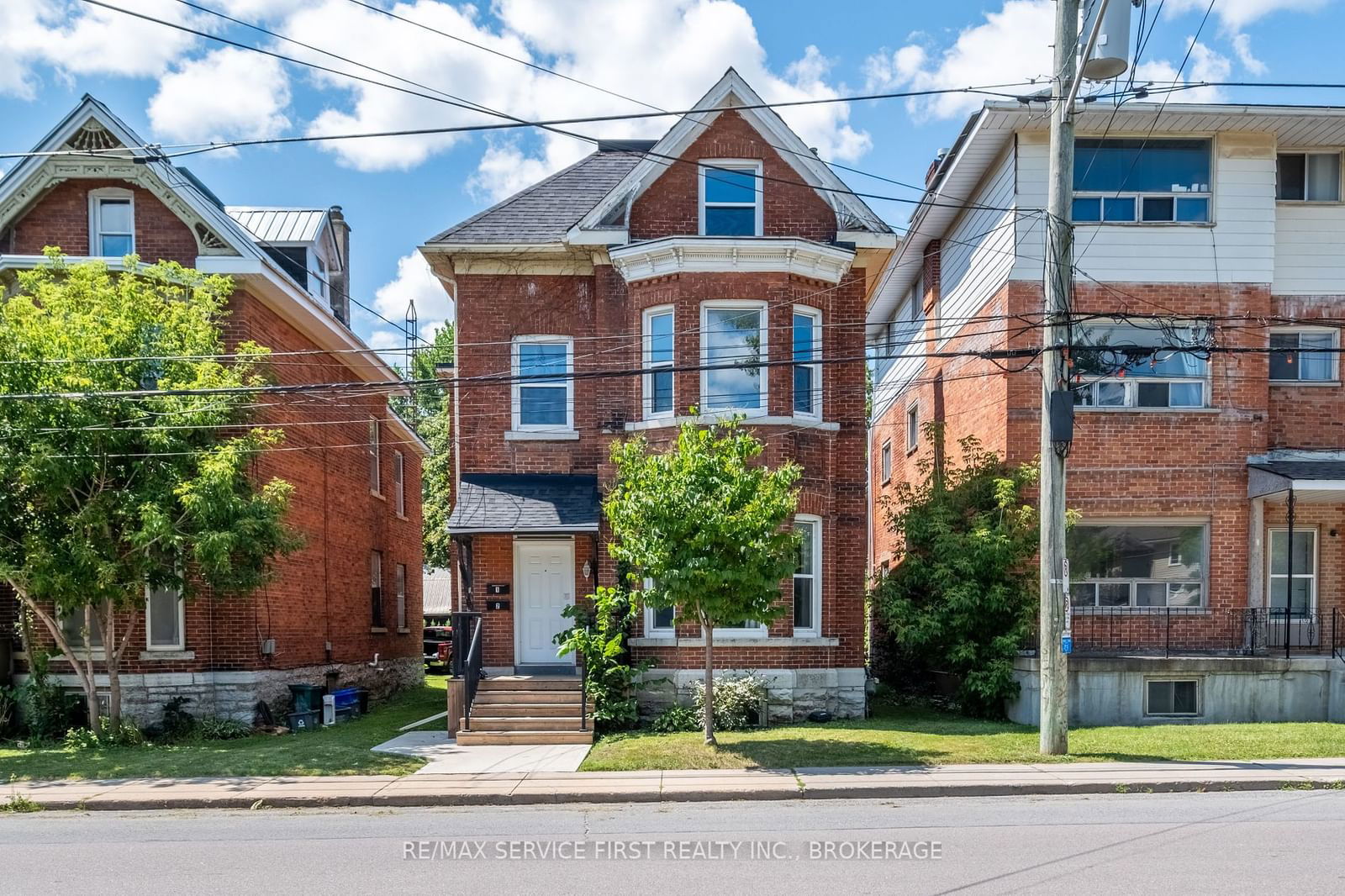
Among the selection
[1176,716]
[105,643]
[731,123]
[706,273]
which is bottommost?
[1176,716]

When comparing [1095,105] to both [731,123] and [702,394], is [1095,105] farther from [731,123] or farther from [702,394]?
[702,394]

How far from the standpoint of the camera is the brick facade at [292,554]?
15641 millimetres

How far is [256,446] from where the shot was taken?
1413 cm

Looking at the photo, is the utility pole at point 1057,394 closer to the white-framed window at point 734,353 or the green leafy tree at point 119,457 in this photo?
the white-framed window at point 734,353

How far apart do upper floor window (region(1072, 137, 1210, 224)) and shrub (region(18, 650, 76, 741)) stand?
1783 cm

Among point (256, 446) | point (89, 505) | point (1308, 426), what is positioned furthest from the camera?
point (1308, 426)

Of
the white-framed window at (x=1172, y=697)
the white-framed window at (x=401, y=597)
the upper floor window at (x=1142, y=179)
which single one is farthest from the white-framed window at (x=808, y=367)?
the white-framed window at (x=401, y=597)

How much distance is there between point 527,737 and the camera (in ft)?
45.4

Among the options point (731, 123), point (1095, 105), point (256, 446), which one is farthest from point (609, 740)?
point (1095, 105)

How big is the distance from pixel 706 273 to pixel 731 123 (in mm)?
2590

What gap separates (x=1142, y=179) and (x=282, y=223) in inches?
634

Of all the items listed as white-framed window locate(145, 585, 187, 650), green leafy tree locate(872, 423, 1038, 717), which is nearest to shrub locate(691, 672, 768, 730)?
green leafy tree locate(872, 423, 1038, 717)

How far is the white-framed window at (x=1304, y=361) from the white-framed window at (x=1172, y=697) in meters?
5.62

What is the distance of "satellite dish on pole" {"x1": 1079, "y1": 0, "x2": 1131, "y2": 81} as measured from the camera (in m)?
11.2
